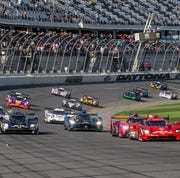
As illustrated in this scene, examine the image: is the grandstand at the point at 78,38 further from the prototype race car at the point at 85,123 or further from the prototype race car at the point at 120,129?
the prototype race car at the point at 120,129

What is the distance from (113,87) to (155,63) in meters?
13.5

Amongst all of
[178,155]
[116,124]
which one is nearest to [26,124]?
[116,124]

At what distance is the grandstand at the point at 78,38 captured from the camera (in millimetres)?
79000

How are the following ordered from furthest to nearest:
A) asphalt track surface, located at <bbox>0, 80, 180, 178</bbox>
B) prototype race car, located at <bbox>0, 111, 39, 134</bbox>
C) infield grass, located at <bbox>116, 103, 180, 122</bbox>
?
1. infield grass, located at <bbox>116, 103, 180, 122</bbox>
2. prototype race car, located at <bbox>0, 111, 39, 134</bbox>
3. asphalt track surface, located at <bbox>0, 80, 180, 178</bbox>

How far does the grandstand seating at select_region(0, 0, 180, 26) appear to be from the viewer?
3861 inches

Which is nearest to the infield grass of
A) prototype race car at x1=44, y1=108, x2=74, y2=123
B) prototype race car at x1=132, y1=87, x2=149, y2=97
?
prototype race car at x1=132, y1=87, x2=149, y2=97

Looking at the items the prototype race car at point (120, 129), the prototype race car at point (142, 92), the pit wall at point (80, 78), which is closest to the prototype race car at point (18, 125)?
the prototype race car at point (120, 129)

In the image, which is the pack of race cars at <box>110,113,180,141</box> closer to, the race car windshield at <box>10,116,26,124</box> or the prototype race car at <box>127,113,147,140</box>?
the prototype race car at <box>127,113,147,140</box>

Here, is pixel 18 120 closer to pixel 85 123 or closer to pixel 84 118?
pixel 85 123

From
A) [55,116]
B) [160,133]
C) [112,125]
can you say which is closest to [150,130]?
[160,133]

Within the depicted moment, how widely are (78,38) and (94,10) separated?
102ft

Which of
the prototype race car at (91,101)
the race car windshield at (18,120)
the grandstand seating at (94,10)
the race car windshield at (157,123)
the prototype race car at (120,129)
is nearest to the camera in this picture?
the race car windshield at (157,123)

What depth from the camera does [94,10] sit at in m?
120

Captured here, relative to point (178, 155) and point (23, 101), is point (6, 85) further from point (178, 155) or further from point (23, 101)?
point (178, 155)
